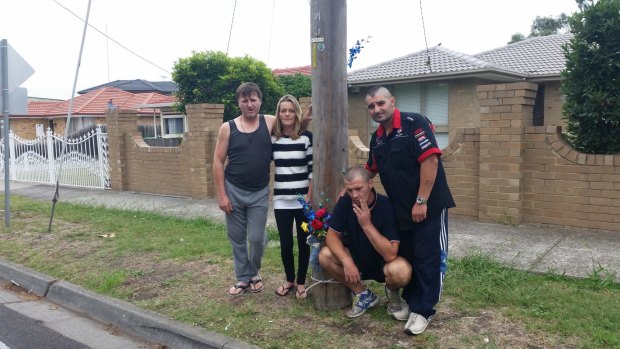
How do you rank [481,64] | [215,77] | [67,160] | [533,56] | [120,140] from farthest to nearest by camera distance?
1. [215,77]
2. [533,56]
3. [481,64]
4. [67,160]
5. [120,140]

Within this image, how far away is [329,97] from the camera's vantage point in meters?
4.23

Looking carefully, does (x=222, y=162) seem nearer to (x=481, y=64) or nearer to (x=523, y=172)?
(x=523, y=172)

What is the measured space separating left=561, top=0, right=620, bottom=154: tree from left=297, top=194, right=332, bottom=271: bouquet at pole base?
4.22 meters

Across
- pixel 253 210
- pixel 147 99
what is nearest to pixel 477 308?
pixel 253 210

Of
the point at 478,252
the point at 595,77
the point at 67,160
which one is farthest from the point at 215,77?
the point at 478,252

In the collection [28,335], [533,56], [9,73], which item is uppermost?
[533,56]

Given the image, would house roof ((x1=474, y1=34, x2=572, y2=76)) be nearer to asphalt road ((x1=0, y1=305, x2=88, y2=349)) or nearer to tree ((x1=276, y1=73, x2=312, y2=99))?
tree ((x1=276, y1=73, x2=312, y2=99))

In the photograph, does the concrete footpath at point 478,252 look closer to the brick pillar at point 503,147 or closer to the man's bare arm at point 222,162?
the brick pillar at point 503,147

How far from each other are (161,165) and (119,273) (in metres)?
5.81

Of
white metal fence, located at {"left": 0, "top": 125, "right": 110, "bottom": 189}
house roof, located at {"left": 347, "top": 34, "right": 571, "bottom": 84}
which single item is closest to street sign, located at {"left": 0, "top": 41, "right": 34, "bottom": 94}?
white metal fence, located at {"left": 0, "top": 125, "right": 110, "bottom": 189}

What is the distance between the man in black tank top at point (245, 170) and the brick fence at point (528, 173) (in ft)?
12.2

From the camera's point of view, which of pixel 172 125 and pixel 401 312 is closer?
pixel 401 312

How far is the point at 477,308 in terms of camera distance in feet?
14.0

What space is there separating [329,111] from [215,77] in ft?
52.5
